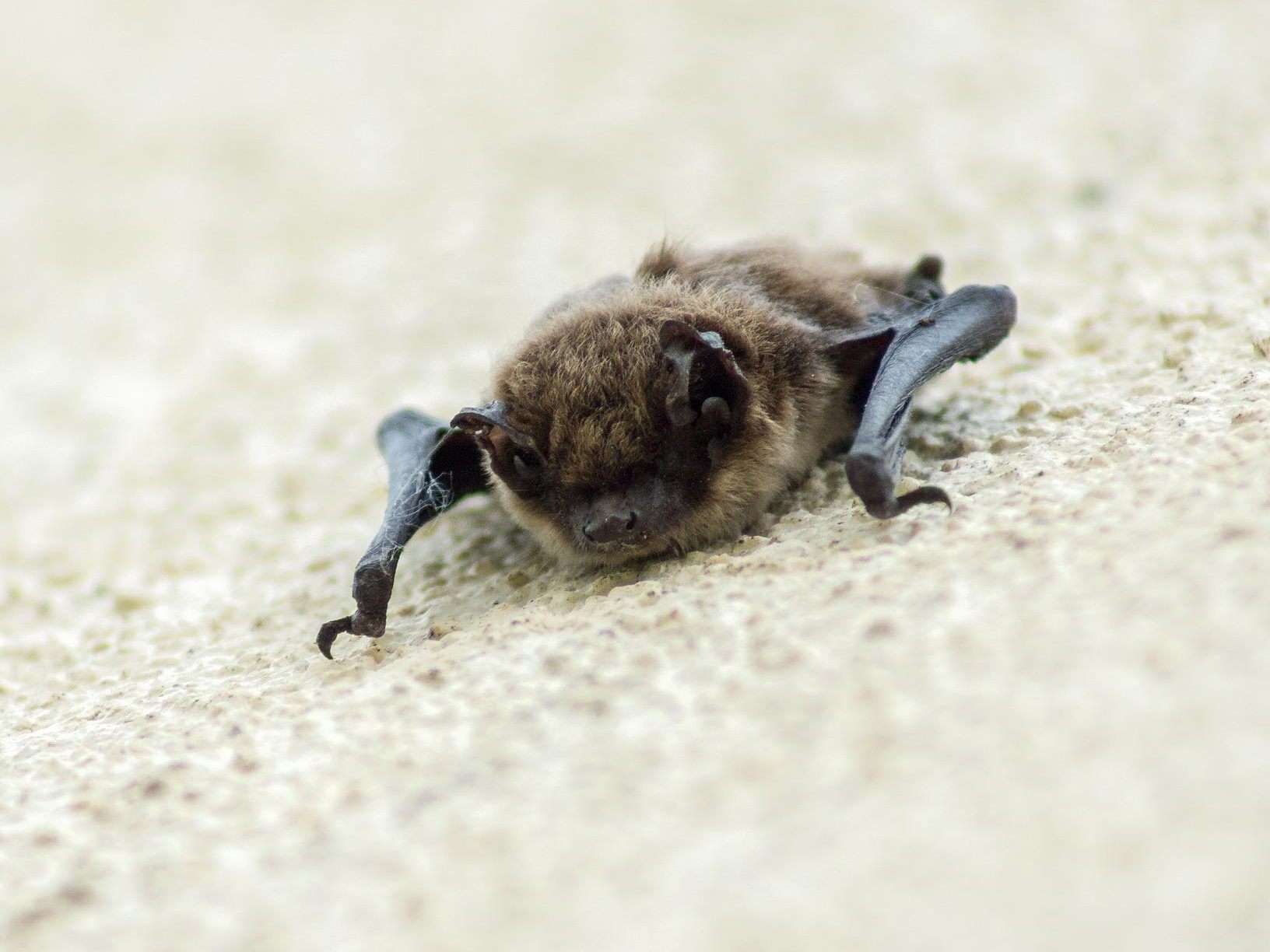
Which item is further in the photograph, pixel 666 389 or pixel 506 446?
pixel 506 446

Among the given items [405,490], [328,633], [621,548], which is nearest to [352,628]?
[328,633]

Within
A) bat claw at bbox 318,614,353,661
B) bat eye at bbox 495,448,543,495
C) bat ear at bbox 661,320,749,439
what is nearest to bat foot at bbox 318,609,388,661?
bat claw at bbox 318,614,353,661

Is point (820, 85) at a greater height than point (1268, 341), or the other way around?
point (820, 85)

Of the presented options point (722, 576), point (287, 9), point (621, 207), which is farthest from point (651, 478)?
point (287, 9)

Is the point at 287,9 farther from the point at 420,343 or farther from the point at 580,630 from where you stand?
the point at 580,630

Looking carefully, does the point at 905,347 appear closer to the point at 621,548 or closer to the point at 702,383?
the point at 702,383

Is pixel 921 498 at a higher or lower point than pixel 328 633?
lower
